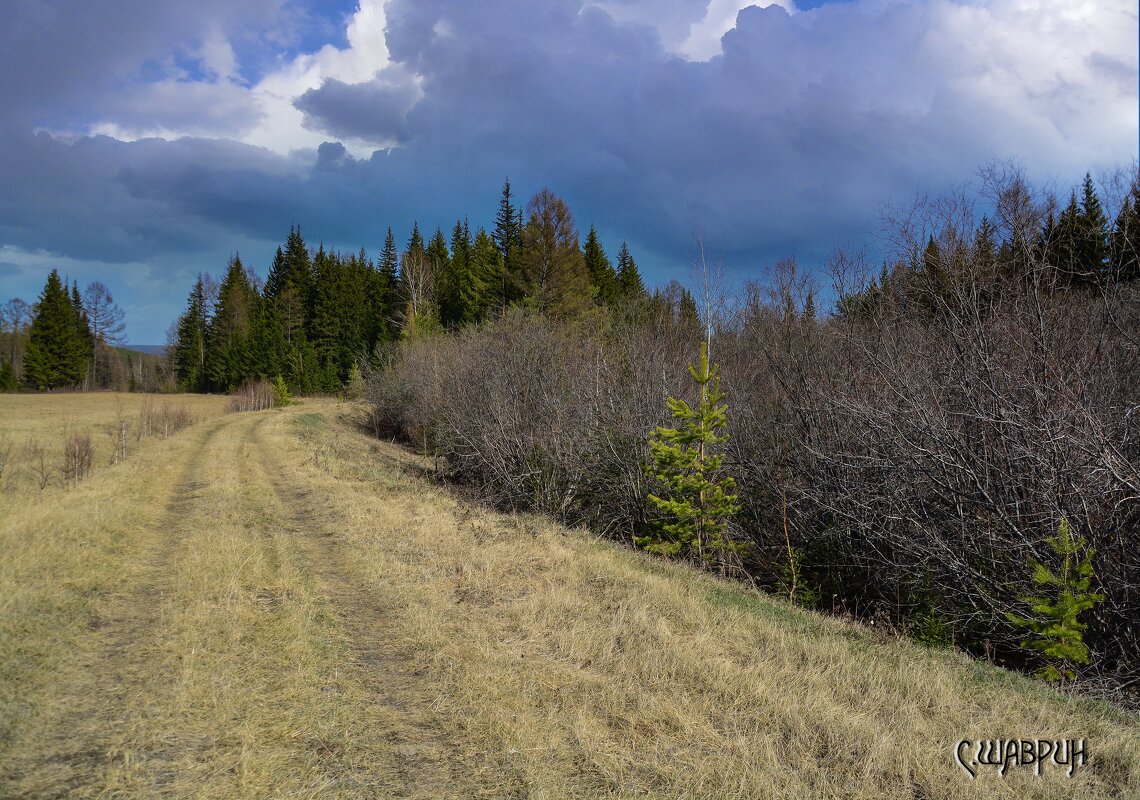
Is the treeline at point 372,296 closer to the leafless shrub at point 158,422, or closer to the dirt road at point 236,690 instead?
the leafless shrub at point 158,422

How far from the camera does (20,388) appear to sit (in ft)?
177

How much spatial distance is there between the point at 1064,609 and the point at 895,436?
279 centimetres

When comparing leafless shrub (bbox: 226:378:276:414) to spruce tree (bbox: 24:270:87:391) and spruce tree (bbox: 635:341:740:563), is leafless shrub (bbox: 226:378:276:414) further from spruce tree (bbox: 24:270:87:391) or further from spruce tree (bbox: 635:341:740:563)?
spruce tree (bbox: 635:341:740:563)

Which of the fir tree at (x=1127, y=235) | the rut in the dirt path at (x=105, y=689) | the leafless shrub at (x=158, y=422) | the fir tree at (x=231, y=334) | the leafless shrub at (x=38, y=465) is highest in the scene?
the fir tree at (x=231, y=334)

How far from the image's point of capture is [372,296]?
189 feet

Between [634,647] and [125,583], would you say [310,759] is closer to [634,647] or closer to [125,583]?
[634,647]

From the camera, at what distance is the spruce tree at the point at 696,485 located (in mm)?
10211

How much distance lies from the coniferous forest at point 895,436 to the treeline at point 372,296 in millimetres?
15041

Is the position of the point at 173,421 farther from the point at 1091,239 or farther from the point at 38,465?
the point at 1091,239

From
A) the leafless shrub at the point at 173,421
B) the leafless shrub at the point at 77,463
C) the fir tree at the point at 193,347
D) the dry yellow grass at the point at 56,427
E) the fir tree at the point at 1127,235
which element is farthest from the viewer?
the fir tree at the point at 193,347

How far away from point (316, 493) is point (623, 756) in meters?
10.3

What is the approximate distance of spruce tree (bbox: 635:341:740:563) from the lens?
33.5 ft

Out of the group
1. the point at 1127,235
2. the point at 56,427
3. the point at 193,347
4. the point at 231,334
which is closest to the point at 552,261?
the point at 56,427

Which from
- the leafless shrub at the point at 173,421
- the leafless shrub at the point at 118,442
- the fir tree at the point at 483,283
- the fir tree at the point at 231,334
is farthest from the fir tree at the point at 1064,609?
the fir tree at the point at 231,334
